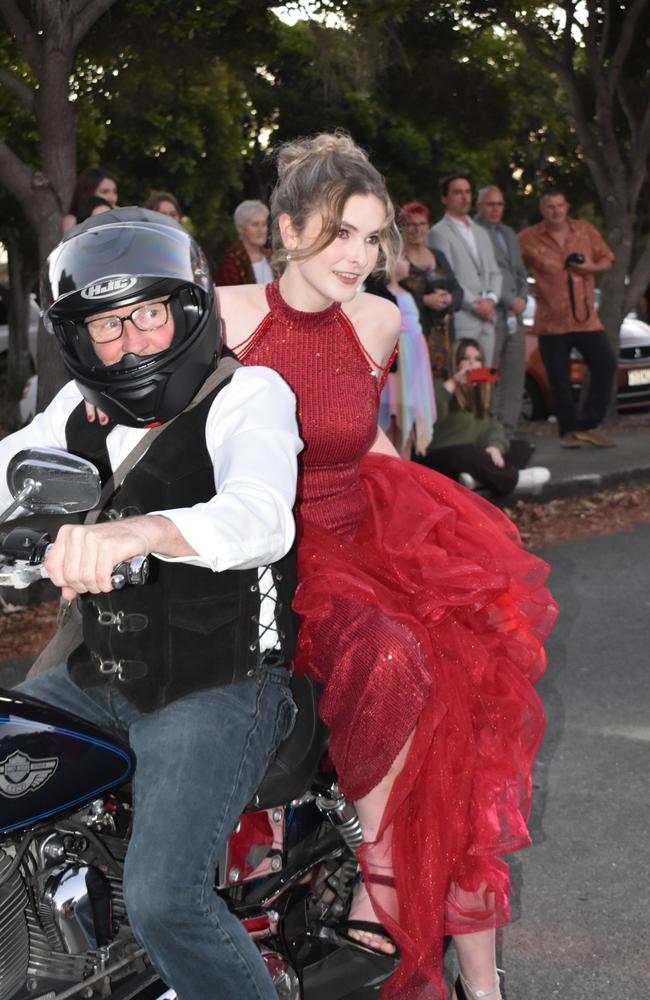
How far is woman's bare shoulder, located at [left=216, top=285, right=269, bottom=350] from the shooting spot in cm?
370

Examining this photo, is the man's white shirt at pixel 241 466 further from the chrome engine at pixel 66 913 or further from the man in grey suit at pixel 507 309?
the man in grey suit at pixel 507 309

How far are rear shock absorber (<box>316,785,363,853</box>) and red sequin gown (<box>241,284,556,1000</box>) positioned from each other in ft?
0.21

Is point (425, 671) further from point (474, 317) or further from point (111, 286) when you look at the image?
point (474, 317)

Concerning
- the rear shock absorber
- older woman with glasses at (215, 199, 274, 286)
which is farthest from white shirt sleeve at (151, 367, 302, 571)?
older woman with glasses at (215, 199, 274, 286)

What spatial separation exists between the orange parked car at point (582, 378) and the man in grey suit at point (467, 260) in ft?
12.0

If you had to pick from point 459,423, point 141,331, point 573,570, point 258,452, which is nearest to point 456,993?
point 258,452

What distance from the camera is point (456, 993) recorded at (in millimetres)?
3391

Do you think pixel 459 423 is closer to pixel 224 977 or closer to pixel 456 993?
pixel 456 993

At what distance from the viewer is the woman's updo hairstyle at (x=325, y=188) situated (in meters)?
3.48

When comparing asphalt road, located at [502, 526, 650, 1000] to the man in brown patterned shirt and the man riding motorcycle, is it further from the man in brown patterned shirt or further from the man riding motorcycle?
the man in brown patterned shirt

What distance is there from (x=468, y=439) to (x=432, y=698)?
619cm

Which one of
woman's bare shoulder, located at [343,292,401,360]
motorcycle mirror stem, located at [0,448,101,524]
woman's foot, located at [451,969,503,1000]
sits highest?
woman's bare shoulder, located at [343,292,401,360]

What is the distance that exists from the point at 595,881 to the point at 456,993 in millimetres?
1049

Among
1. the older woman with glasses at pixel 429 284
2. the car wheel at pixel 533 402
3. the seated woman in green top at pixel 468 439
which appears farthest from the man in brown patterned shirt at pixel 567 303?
the seated woman in green top at pixel 468 439
